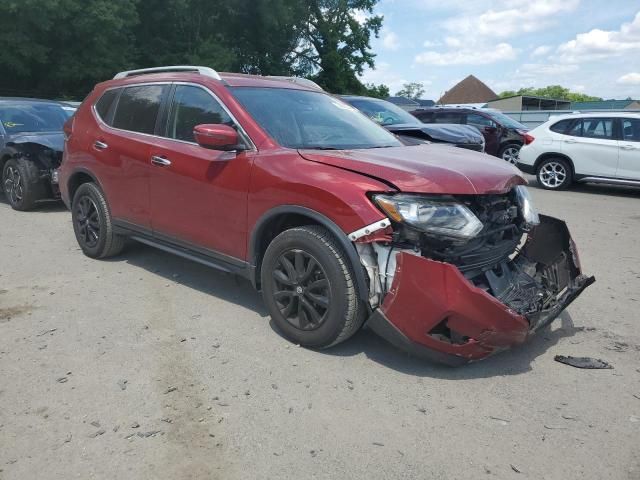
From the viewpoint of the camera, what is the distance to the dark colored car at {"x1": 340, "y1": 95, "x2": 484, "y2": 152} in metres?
9.26

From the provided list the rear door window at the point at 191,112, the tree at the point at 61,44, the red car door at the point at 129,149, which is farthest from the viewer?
the tree at the point at 61,44

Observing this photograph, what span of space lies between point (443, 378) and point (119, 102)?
3.90 m

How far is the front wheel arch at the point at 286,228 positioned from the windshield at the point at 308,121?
0.54 m

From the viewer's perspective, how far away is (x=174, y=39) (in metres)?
33.2

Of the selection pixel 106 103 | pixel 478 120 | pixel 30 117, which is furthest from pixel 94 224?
pixel 478 120

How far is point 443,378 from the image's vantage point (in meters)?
3.45

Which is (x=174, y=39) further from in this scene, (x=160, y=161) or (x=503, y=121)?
(x=160, y=161)

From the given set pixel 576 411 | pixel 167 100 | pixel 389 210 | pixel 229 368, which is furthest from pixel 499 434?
pixel 167 100

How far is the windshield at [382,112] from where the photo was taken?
1012 centimetres

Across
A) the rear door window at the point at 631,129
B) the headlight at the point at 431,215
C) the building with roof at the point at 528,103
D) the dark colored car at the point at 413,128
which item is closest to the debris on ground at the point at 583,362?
the headlight at the point at 431,215

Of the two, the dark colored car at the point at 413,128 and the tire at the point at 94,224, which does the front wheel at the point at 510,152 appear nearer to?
the dark colored car at the point at 413,128

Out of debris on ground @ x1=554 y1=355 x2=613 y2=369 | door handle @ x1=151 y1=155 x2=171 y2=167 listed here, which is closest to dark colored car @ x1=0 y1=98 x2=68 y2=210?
door handle @ x1=151 y1=155 x2=171 y2=167

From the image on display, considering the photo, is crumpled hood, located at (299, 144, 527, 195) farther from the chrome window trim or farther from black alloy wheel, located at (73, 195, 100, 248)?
black alloy wheel, located at (73, 195, 100, 248)

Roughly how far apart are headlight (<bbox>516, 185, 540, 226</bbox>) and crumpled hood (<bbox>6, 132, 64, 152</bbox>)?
646cm
